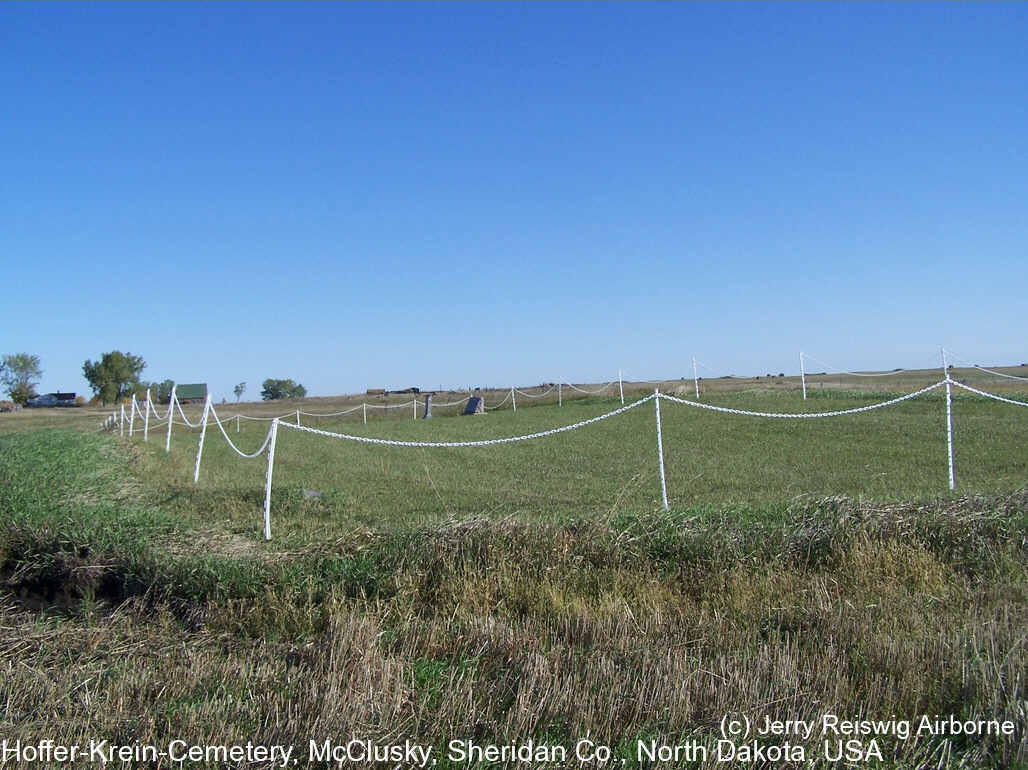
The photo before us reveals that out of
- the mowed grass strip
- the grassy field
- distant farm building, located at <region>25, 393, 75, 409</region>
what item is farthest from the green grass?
distant farm building, located at <region>25, 393, 75, 409</region>

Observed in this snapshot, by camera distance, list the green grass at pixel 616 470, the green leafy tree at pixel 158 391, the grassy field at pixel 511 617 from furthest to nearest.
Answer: the green leafy tree at pixel 158 391 < the green grass at pixel 616 470 < the grassy field at pixel 511 617

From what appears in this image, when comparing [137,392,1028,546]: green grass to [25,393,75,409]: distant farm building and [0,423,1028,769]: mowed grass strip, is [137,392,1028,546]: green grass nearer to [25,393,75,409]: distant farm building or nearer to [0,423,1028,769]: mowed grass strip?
[0,423,1028,769]: mowed grass strip

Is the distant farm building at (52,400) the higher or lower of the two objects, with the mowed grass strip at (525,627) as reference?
higher

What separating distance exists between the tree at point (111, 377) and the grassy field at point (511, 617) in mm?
77566

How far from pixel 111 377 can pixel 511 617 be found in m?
85.3

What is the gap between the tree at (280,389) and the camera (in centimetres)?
9212

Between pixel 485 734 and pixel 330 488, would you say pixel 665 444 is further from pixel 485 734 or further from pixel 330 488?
pixel 485 734

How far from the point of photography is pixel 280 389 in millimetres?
92562

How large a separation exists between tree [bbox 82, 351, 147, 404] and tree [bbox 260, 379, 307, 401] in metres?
15.8

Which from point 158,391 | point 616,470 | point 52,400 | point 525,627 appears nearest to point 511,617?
point 525,627

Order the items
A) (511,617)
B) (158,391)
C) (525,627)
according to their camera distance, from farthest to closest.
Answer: (158,391), (511,617), (525,627)

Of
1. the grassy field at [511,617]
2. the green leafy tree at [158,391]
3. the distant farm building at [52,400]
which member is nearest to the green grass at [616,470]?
the grassy field at [511,617]

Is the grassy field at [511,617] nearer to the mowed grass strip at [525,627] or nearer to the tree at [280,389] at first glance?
the mowed grass strip at [525,627]

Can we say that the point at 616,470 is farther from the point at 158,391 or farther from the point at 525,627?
the point at 158,391
